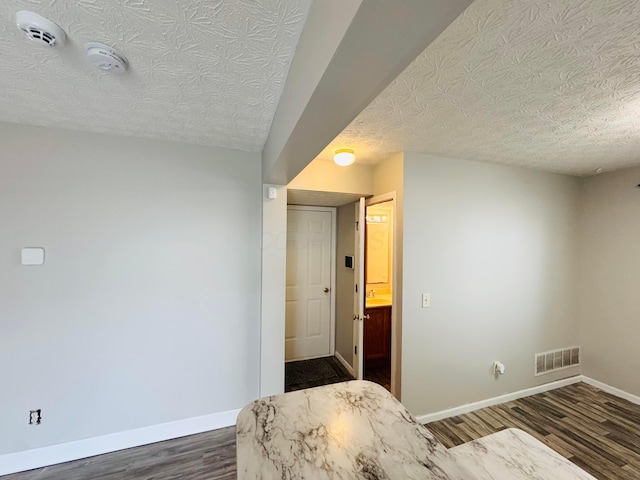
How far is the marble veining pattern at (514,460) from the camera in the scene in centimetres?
103

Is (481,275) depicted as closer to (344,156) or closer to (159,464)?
(344,156)

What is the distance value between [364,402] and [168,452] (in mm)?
1832

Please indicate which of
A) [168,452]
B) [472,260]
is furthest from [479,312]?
[168,452]

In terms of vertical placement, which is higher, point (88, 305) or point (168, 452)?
point (88, 305)

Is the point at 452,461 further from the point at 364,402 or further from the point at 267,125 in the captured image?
the point at 267,125

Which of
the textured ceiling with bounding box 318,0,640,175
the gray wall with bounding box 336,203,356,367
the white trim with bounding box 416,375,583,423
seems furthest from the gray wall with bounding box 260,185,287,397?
the white trim with bounding box 416,375,583,423

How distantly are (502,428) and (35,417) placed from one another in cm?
366

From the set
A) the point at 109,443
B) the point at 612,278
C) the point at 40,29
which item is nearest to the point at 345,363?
the point at 109,443

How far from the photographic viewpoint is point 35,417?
6.15 feet

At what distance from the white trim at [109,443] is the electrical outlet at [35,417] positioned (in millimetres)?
189

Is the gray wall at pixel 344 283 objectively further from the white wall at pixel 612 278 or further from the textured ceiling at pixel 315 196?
the white wall at pixel 612 278

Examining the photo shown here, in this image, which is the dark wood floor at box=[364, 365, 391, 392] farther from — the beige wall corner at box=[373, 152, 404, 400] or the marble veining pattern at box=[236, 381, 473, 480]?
the marble veining pattern at box=[236, 381, 473, 480]

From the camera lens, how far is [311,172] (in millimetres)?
2572

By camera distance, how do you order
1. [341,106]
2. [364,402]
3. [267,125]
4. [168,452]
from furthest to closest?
[168,452] < [267,125] < [364,402] < [341,106]
